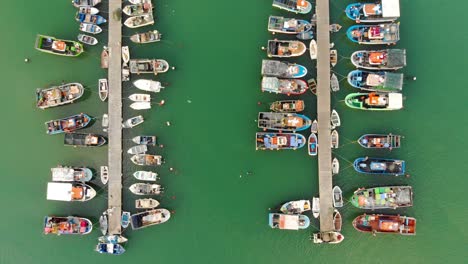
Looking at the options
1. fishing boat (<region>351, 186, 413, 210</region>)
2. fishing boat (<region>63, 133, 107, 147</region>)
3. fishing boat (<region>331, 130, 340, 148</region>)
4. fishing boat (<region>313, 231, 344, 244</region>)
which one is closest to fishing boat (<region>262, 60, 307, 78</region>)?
fishing boat (<region>331, 130, 340, 148</region>)

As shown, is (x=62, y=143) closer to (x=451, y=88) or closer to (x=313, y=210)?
(x=313, y=210)

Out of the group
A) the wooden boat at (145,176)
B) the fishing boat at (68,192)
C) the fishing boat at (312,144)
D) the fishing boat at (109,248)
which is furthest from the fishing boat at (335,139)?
the fishing boat at (68,192)

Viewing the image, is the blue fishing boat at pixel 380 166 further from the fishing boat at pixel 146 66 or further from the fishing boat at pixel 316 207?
the fishing boat at pixel 146 66

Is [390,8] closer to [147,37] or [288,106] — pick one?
[288,106]

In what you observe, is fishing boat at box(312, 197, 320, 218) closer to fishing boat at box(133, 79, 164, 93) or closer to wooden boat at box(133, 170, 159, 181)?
wooden boat at box(133, 170, 159, 181)

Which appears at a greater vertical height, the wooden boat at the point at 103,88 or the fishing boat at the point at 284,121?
the wooden boat at the point at 103,88

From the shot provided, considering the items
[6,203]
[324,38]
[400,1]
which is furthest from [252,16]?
[6,203]
